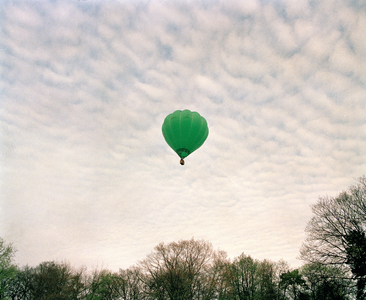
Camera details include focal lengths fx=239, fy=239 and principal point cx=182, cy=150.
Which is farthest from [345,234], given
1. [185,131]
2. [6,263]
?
[6,263]

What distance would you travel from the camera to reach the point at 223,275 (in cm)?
3209

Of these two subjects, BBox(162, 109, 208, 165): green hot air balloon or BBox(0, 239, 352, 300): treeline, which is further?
BBox(0, 239, 352, 300): treeline

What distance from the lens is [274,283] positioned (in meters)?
39.5

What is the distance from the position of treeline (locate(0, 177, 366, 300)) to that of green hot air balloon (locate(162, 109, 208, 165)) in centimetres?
1341

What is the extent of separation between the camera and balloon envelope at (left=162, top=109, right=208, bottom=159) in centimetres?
2227

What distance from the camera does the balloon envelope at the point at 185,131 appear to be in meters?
22.3

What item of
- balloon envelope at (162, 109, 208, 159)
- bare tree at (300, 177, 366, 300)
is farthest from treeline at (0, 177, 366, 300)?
balloon envelope at (162, 109, 208, 159)

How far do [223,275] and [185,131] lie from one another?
853 inches

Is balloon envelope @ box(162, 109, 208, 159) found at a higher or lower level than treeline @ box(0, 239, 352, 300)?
higher

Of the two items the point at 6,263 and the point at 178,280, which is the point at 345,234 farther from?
the point at 6,263

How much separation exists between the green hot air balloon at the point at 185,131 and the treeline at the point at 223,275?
1341 cm

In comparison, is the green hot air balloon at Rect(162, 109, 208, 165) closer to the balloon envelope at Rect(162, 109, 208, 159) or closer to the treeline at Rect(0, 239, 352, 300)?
the balloon envelope at Rect(162, 109, 208, 159)

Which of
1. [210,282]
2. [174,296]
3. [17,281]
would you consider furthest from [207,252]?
[17,281]

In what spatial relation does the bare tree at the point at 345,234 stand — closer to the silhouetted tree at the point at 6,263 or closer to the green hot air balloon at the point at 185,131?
the green hot air balloon at the point at 185,131
